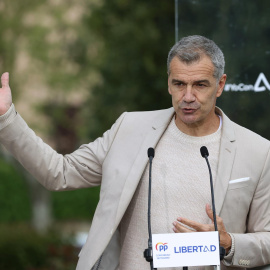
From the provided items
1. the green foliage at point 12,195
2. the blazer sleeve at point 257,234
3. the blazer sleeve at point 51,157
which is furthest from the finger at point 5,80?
the green foliage at point 12,195

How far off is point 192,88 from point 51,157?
793 millimetres

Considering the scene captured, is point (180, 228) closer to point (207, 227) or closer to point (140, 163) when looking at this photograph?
point (207, 227)

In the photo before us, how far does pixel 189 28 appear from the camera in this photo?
4.41 metres

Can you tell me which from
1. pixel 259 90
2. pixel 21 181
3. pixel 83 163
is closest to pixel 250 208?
pixel 83 163

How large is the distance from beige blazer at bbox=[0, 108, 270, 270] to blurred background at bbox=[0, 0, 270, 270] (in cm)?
95

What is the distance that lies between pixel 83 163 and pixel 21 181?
1437cm

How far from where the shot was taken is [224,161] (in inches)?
130

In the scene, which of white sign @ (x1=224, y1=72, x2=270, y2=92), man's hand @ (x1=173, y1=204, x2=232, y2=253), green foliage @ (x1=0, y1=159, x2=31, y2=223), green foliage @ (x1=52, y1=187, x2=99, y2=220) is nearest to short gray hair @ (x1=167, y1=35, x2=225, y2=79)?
man's hand @ (x1=173, y1=204, x2=232, y2=253)

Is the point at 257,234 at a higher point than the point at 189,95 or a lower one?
lower

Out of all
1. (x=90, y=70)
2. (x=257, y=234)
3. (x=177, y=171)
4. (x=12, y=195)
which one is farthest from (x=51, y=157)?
(x=12, y=195)

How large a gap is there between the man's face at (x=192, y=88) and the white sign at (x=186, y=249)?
64 cm

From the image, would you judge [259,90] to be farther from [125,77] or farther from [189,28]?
[125,77]

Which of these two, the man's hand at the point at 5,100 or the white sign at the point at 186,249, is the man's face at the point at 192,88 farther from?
the man's hand at the point at 5,100

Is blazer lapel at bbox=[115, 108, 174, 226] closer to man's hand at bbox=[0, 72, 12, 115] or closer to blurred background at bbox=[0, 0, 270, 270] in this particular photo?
man's hand at bbox=[0, 72, 12, 115]
